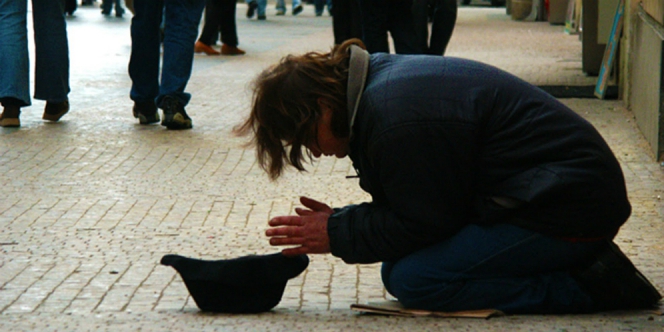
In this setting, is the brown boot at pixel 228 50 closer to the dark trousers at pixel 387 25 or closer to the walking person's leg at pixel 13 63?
the dark trousers at pixel 387 25

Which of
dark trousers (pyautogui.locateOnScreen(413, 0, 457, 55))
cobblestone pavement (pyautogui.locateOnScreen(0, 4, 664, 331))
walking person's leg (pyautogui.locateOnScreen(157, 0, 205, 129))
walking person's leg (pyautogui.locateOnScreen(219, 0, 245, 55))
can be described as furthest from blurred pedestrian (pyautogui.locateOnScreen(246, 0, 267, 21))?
walking person's leg (pyautogui.locateOnScreen(157, 0, 205, 129))

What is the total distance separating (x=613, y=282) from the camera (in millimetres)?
3029

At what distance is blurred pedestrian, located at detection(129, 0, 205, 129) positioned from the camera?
21.9 feet

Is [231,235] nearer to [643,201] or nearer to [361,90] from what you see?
[361,90]

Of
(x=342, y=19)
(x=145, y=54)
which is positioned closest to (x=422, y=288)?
(x=145, y=54)

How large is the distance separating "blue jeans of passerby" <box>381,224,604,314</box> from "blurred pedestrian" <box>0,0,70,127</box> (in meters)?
4.17

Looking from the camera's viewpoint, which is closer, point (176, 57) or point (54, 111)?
point (176, 57)

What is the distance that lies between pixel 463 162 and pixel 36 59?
4.48 m

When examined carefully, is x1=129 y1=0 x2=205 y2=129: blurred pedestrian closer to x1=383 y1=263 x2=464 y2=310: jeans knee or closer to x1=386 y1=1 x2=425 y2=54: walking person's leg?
x1=386 y1=1 x2=425 y2=54: walking person's leg

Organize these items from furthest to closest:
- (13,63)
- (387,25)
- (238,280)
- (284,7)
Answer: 1. (284,7)
2. (387,25)
3. (13,63)
4. (238,280)

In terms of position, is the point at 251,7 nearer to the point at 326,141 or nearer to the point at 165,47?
the point at 165,47

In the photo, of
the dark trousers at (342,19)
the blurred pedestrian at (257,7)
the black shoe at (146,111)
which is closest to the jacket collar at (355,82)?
the black shoe at (146,111)

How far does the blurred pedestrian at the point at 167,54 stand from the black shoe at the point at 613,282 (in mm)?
4023

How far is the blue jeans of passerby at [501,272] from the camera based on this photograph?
9.92 feet
